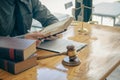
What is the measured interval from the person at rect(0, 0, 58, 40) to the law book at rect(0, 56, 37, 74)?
0.42 m

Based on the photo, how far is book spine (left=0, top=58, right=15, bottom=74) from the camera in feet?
3.62

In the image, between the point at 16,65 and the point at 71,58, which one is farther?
the point at 71,58

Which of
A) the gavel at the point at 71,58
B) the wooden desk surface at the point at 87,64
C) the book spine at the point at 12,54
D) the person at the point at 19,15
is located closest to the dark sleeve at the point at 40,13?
the person at the point at 19,15

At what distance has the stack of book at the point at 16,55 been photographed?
1.09 metres

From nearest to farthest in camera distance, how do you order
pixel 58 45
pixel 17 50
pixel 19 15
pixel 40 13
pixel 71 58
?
pixel 17 50, pixel 71 58, pixel 58 45, pixel 19 15, pixel 40 13

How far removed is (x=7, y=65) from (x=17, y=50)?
0.37ft

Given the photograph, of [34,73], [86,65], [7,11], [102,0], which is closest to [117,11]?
[102,0]

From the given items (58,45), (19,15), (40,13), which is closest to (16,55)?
(58,45)

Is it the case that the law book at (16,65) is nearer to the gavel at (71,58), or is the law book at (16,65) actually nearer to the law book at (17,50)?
the law book at (17,50)

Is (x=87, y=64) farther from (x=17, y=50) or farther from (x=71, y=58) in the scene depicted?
(x=17, y=50)

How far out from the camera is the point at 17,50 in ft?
3.52

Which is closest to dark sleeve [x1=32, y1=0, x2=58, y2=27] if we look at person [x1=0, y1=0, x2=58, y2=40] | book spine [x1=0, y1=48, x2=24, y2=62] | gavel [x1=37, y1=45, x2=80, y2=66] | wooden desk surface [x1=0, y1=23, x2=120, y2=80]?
person [x1=0, y1=0, x2=58, y2=40]

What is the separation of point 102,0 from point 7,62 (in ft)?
9.88

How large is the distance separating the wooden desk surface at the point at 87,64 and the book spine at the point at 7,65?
0.07 feet
